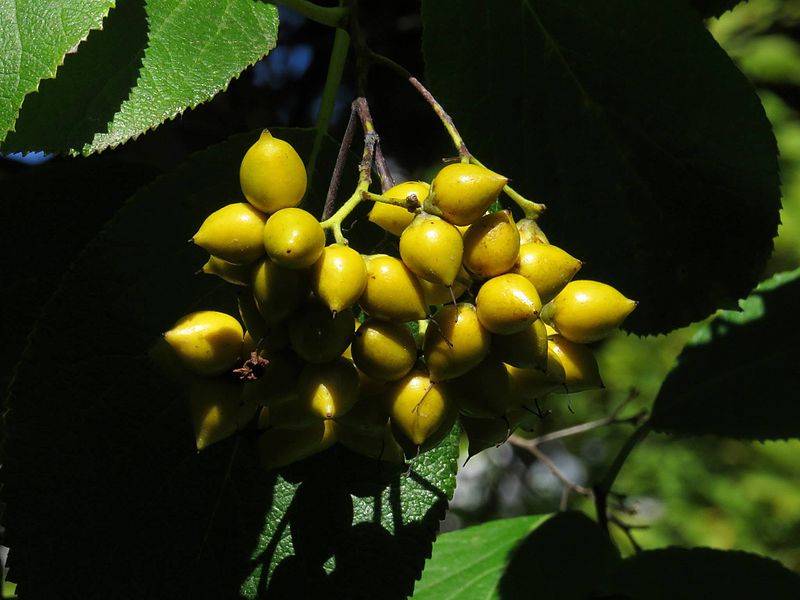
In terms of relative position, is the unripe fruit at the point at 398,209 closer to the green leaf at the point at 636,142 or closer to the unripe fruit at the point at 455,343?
the unripe fruit at the point at 455,343

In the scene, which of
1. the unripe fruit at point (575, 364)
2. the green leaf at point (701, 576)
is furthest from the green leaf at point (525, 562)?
the unripe fruit at point (575, 364)

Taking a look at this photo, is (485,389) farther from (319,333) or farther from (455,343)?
(319,333)

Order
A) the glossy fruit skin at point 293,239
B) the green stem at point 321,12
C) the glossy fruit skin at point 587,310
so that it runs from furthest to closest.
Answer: the green stem at point 321,12 → the glossy fruit skin at point 587,310 → the glossy fruit skin at point 293,239

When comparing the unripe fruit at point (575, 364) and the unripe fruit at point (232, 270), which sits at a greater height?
the unripe fruit at point (232, 270)

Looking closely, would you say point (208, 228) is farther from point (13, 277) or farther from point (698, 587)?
point (698, 587)

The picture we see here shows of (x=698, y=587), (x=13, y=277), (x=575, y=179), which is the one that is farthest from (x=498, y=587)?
(x=13, y=277)

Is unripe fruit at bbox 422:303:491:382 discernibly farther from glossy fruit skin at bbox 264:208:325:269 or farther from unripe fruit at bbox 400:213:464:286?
glossy fruit skin at bbox 264:208:325:269
